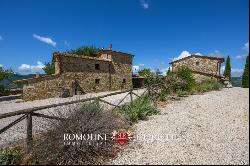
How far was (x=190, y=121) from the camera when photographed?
8.23 m

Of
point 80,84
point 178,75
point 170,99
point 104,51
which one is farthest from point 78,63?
point 170,99

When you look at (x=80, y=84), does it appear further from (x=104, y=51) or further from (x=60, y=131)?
(x=60, y=131)

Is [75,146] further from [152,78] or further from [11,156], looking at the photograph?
[152,78]

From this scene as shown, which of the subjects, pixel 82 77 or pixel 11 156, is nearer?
pixel 11 156

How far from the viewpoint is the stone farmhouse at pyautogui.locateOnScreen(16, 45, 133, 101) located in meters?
22.3

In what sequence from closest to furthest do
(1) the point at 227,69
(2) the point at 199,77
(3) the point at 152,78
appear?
(3) the point at 152,78, (2) the point at 199,77, (1) the point at 227,69

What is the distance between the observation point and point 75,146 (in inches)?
193

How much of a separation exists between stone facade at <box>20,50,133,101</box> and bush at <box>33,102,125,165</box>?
59.2 feet

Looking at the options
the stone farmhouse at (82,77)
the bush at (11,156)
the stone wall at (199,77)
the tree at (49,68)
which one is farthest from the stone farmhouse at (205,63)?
the bush at (11,156)

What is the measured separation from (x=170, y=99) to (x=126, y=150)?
934 centimetres

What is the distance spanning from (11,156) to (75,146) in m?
1.42

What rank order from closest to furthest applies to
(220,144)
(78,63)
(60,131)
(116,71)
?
(60,131) → (220,144) → (78,63) → (116,71)

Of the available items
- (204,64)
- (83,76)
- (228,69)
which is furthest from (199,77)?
(83,76)

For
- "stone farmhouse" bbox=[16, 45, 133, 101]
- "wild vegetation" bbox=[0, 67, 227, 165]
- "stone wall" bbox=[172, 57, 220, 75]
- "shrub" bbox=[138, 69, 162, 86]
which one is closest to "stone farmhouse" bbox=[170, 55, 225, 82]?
"stone wall" bbox=[172, 57, 220, 75]
